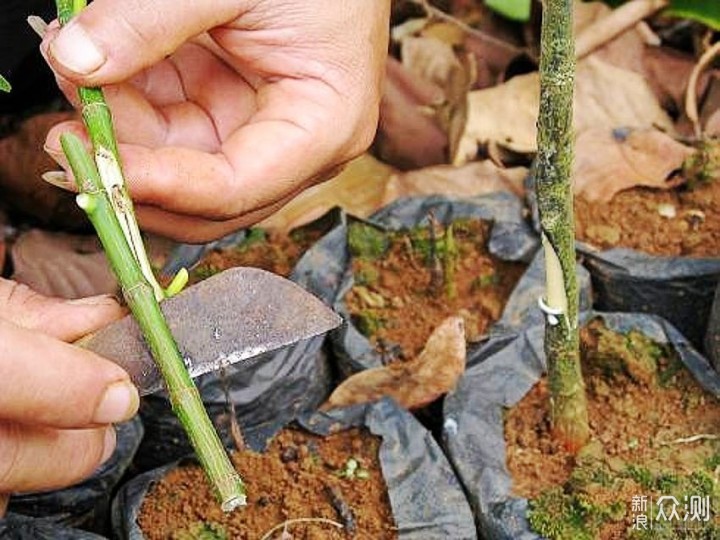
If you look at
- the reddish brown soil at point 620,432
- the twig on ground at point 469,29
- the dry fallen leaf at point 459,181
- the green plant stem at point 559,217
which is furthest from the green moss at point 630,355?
the twig on ground at point 469,29

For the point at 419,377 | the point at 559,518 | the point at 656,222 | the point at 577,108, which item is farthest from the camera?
the point at 577,108

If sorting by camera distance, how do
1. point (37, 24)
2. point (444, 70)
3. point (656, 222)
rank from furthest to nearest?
point (444, 70) → point (656, 222) → point (37, 24)

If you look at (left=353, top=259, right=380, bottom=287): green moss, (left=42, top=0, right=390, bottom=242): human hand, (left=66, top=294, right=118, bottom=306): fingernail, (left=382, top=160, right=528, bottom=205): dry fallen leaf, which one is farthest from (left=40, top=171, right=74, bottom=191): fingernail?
(left=382, top=160, right=528, bottom=205): dry fallen leaf

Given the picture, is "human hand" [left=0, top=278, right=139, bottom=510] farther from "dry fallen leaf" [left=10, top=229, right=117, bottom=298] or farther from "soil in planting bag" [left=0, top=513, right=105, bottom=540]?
"dry fallen leaf" [left=10, top=229, right=117, bottom=298]

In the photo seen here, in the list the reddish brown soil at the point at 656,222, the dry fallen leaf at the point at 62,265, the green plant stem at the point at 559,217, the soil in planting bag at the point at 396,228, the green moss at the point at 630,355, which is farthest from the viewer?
the dry fallen leaf at the point at 62,265

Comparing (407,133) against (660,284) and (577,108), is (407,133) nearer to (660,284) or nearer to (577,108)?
(577,108)

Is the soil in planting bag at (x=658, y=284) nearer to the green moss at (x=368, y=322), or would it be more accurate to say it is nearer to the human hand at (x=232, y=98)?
the green moss at (x=368, y=322)

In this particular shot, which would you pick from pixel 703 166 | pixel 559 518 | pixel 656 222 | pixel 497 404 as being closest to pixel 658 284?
pixel 656 222
